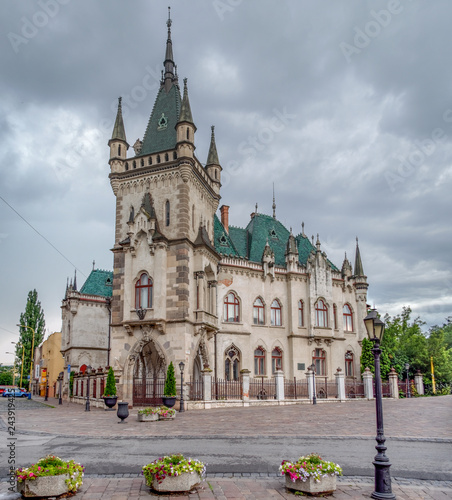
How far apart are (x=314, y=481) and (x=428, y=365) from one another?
4169 centimetres

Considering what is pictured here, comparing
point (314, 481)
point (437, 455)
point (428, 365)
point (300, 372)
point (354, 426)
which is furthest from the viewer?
point (428, 365)

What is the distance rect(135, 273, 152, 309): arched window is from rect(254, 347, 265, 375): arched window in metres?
10.9

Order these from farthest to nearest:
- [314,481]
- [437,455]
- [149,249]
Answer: [149,249], [437,455], [314,481]

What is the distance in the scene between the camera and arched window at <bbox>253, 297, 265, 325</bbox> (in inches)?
1471

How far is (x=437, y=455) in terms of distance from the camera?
11.5 meters

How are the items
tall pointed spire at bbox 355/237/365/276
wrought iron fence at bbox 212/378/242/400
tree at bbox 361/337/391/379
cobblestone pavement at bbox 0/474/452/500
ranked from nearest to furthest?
cobblestone pavement at bbox 0/474/452/500 < wrought iron fence at bbox 212/378/242/400 < tree at bbox 361/337/391/379 < tall pointed spire at bbox 355/237/365/276

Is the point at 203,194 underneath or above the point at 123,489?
above

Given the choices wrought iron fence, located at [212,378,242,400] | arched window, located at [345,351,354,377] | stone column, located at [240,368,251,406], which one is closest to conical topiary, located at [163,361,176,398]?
wrought iron fence, located at [212,378,242,400]

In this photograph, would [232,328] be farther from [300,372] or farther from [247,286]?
[300,372]

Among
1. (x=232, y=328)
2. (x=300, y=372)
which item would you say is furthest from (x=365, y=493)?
(x=300, y=372)

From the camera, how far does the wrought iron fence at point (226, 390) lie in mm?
29219

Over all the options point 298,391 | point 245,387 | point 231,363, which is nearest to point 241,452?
point 245,387

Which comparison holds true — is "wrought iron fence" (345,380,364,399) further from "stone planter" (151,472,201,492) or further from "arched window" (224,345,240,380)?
"stone planter" (151,472,201,492)

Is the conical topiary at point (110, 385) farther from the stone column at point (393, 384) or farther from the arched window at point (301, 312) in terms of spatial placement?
the stone column at point (393, 384)
